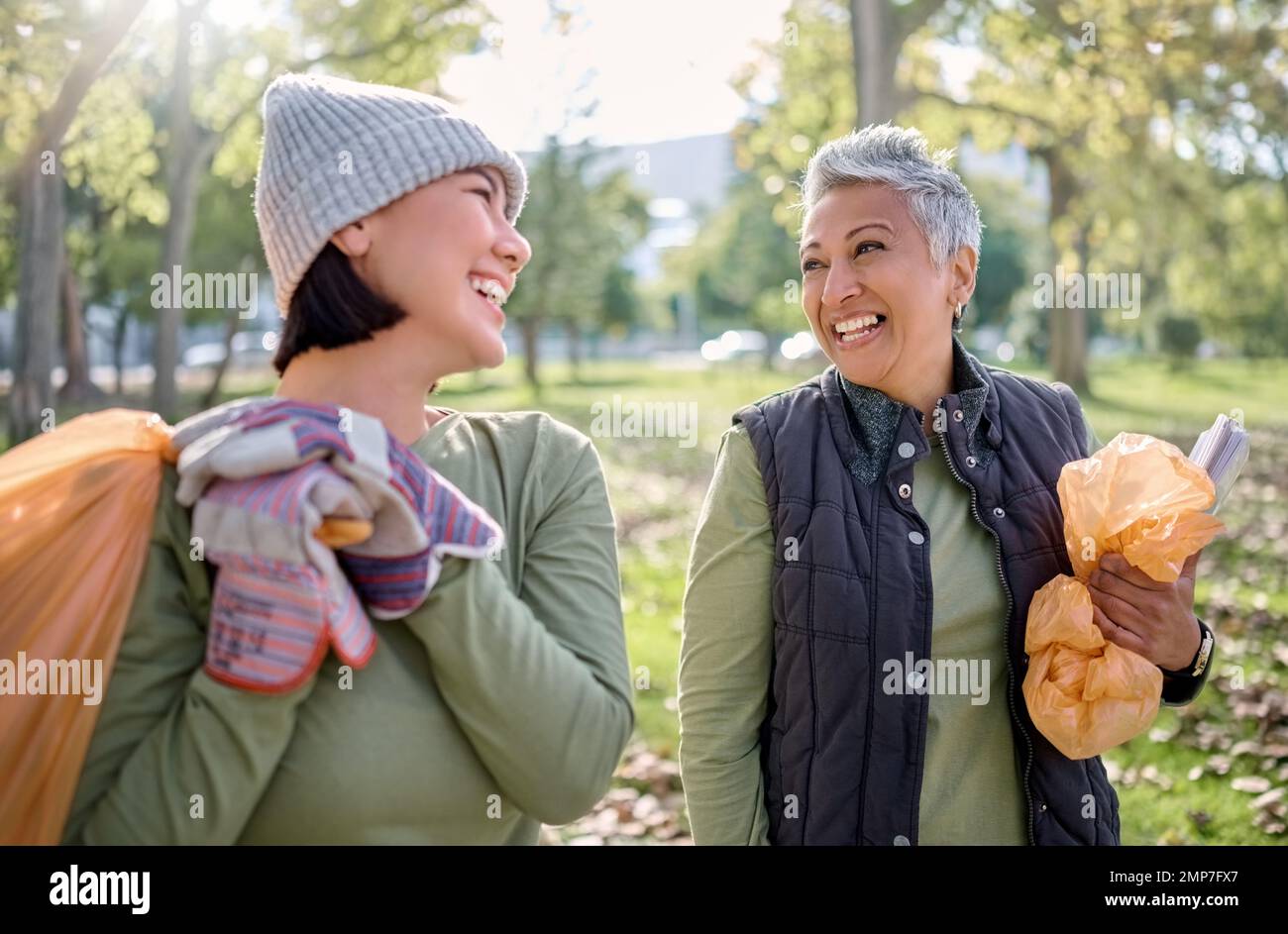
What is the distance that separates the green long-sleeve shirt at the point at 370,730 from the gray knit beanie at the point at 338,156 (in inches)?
17.8

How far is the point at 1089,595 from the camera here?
2393mm

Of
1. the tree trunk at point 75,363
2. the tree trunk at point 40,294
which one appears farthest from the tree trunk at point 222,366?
the tree trunk at point 40,294

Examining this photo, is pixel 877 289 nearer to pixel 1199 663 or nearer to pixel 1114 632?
pixel 1114 632

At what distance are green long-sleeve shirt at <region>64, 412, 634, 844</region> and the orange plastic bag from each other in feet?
3.16

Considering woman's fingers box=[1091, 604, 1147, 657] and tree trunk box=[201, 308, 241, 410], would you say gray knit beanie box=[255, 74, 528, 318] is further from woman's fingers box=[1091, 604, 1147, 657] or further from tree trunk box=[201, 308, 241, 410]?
tree trunk box=[201, 308, 241, 410]

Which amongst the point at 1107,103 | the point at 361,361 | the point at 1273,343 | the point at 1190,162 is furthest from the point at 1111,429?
the point at 1273,343

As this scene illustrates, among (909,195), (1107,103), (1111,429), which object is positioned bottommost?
(1111,429)

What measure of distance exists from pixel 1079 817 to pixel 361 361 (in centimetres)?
172

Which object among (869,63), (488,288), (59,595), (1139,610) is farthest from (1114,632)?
(869,63)

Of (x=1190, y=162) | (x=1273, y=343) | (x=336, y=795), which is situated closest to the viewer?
(x=336, y=795)

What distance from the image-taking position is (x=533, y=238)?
3022 centimetres

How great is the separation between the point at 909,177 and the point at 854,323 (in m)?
0.34

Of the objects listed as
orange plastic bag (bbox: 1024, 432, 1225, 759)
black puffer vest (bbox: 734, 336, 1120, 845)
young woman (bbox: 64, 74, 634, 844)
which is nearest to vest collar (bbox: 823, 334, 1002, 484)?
black puffer vest (bbox: 734, 336, 1120, 845)

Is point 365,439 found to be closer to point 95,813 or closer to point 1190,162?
point 95,813
